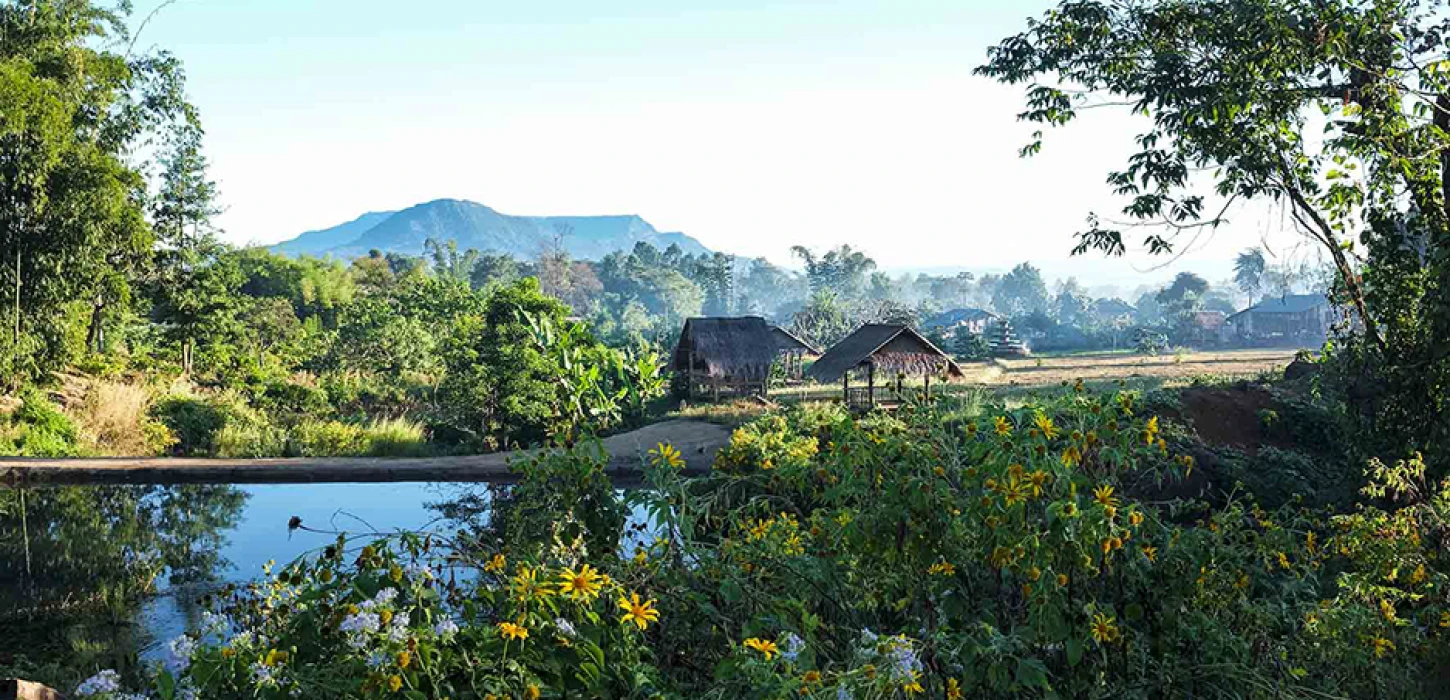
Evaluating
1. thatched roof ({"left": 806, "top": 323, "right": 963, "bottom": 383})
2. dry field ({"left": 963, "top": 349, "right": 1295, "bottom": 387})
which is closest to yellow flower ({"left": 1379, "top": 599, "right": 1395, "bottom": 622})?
thatched roof ({"left": 806, "top": 323, "right": 963, "bottom": 383})

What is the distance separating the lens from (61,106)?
1290cm

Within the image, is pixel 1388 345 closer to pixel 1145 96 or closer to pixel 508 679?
pixel 1145 96

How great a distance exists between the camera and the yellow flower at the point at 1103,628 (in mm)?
2385

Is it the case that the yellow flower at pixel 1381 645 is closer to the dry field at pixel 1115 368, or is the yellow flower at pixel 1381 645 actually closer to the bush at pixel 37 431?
the bush at pixel 37 431

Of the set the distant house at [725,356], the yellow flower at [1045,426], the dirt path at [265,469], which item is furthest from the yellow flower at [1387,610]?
the distant house at [725,356]

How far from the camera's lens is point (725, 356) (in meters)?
20.7

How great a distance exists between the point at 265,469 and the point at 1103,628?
10.8 metres

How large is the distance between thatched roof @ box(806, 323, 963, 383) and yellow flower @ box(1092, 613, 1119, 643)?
15.1 m

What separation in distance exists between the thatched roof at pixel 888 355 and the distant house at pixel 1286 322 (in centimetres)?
3666

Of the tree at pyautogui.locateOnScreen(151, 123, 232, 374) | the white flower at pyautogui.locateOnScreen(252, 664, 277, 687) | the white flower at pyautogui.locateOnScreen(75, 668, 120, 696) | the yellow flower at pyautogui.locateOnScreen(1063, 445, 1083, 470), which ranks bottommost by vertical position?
the white flower at pyautogui.locateOnScreen(75, 668, 120, 696)

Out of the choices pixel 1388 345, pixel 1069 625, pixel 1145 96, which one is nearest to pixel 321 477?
pixel 1145 96

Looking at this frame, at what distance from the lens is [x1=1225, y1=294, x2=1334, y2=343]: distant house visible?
48906mm

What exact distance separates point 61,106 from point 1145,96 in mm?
12005

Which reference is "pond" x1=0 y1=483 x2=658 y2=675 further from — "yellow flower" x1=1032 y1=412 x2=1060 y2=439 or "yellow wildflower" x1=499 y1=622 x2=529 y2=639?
"yellow flower" x1=1032 y1=412 x2=1060 y2=439
